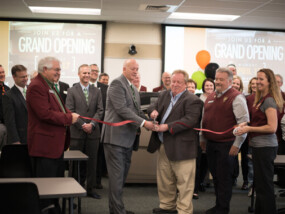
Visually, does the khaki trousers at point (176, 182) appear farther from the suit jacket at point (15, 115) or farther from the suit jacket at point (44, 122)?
the suit jacket at point (15, 115)

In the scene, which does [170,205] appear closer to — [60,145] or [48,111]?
[60,145]

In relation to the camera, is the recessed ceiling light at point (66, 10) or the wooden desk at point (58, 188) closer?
the wooden desk at point (58, 188)

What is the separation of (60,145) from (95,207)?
1.56m

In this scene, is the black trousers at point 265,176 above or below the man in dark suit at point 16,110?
below

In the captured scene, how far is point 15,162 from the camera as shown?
3.12 metres

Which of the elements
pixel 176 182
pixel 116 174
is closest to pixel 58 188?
pixel 116 174

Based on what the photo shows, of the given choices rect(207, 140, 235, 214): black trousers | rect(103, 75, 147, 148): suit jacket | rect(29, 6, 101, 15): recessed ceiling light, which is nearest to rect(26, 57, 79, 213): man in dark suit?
rect(103, 75, 147, 148): suit jacket

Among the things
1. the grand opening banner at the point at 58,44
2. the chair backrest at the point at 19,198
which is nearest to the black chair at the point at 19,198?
the chair backrest at the point at 19,198

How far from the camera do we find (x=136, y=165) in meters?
5.61

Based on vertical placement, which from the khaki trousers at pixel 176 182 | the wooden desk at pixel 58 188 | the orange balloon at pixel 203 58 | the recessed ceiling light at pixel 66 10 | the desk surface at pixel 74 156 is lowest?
the khaki trousers at pixel 176 182

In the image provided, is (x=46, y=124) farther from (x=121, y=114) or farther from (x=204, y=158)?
(x=204, y=158)

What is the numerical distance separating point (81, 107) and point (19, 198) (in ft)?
9.29

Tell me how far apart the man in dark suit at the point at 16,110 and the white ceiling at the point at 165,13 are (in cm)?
353

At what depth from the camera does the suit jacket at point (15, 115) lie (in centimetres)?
404
